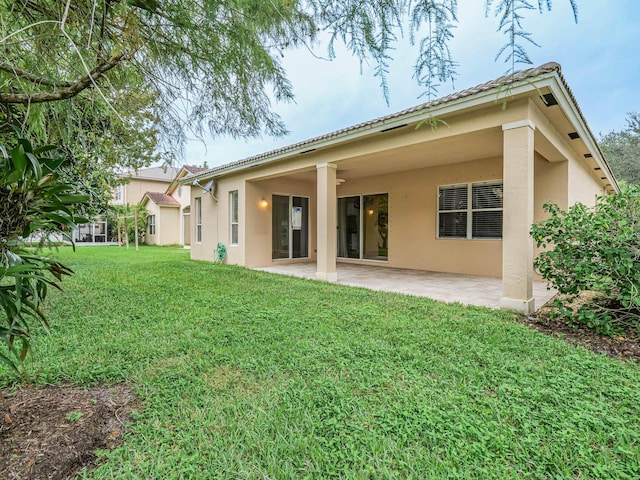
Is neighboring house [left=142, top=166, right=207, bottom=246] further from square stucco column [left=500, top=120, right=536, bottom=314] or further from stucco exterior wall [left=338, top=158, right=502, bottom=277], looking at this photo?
square stucco column [left=500, top=120, right=536, bottom=314]

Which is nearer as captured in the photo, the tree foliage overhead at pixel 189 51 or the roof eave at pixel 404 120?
the tree foliage overhead at pixel 189 51

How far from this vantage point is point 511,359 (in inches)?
122

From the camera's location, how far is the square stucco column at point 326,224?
7.56 meters

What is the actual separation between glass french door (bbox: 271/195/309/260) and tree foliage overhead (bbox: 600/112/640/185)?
25.1 m

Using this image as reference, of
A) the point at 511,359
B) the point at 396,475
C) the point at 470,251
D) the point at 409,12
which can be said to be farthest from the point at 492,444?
the point at 470,251

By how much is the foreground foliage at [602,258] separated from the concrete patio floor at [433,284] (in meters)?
1.11

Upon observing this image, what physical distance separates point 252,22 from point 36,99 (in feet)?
5.27

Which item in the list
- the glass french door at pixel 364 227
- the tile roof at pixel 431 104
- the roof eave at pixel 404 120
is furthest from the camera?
the glass french door at pixel 364 227

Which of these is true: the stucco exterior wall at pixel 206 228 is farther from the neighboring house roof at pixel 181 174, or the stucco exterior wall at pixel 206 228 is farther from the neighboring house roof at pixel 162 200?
the neighboring house roof at pixel 162 200

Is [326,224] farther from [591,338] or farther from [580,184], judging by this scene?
[580,184]

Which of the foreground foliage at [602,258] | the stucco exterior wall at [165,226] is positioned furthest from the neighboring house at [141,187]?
the foreground foliage at [602,258]

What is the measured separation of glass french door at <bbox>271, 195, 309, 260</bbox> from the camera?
425 inches

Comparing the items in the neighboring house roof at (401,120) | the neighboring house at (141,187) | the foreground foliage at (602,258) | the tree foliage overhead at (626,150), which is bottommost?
the foreground foliage at (602,258)

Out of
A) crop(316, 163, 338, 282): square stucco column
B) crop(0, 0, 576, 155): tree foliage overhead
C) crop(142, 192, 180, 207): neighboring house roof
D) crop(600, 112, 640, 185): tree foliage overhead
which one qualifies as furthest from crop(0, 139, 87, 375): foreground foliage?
crop(600, 112, 640, 185): tree foliage overhead
